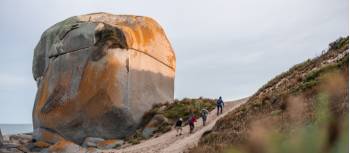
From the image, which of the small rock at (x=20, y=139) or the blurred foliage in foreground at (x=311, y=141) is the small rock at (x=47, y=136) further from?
the blurred foliage in foreground at (x=311, y=141)

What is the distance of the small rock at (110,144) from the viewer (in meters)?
25.0

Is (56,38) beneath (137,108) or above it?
above

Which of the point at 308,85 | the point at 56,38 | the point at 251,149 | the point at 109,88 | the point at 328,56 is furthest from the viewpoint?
the point at 56,38

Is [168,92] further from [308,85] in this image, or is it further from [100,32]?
[308,85]

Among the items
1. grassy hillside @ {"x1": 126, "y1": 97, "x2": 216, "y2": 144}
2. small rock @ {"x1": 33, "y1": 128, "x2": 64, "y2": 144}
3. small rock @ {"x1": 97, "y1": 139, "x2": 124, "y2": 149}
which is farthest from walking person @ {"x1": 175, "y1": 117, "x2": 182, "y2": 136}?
small rock @ {"x1": 33, "y1": 128, "x2": 64, "y2": 144}

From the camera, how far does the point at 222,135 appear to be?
13.8 meters

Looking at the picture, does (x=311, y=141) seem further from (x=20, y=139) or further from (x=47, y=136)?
(x=20, y=139)

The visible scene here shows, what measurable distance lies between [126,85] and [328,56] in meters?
12.0

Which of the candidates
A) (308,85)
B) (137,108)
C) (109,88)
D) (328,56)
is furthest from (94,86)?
(308,85)

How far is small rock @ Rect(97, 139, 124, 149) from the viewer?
24984 millimetres

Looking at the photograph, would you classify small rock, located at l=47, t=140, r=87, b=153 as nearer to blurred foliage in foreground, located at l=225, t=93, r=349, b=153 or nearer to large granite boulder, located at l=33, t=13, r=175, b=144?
large granite boulder, located at l=33, t=13, r=175, b=144

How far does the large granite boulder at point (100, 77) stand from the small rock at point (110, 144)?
0.57m

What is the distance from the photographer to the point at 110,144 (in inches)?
996

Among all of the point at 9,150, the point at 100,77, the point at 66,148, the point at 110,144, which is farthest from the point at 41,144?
the point at 100,77
